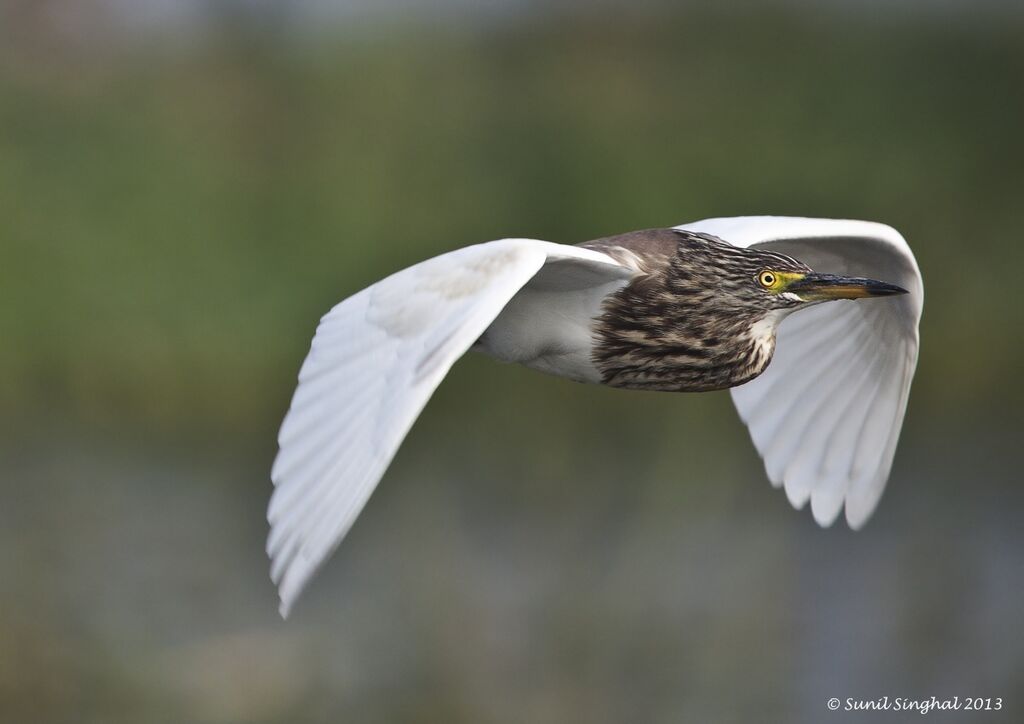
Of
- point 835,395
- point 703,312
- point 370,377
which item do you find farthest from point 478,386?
point 370,377

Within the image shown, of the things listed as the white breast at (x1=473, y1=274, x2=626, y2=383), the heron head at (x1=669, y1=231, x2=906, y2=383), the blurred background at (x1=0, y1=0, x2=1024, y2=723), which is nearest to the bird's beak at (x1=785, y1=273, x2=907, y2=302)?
the heron head at (x1=669, y1=231, x2=906, y2=383)

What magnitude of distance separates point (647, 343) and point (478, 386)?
4.36m

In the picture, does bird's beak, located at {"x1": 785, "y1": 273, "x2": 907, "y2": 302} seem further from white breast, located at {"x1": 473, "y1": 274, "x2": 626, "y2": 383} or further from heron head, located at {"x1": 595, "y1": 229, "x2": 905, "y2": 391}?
white breast, located at {"x1": 473, "y1": 274, "x2": 626, "y2": 383}

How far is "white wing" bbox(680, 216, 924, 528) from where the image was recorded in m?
5.88

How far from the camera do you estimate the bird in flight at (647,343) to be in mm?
4055

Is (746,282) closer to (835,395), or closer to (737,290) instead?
(737,290)

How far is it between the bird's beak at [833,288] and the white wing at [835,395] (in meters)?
0.74

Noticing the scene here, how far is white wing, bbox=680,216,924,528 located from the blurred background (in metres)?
1.08

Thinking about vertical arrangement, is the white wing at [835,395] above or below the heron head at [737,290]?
below

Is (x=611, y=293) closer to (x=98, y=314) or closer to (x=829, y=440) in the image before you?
(x=829, y=440)

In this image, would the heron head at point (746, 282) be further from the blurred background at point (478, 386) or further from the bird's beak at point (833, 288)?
the blurred background at point (478, 386)

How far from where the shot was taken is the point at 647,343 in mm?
4996

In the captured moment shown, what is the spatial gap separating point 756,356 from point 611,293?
47 centimetres

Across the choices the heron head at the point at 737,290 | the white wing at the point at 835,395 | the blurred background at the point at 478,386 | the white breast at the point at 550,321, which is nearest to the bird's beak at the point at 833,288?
the heron head at the point at 737,290
